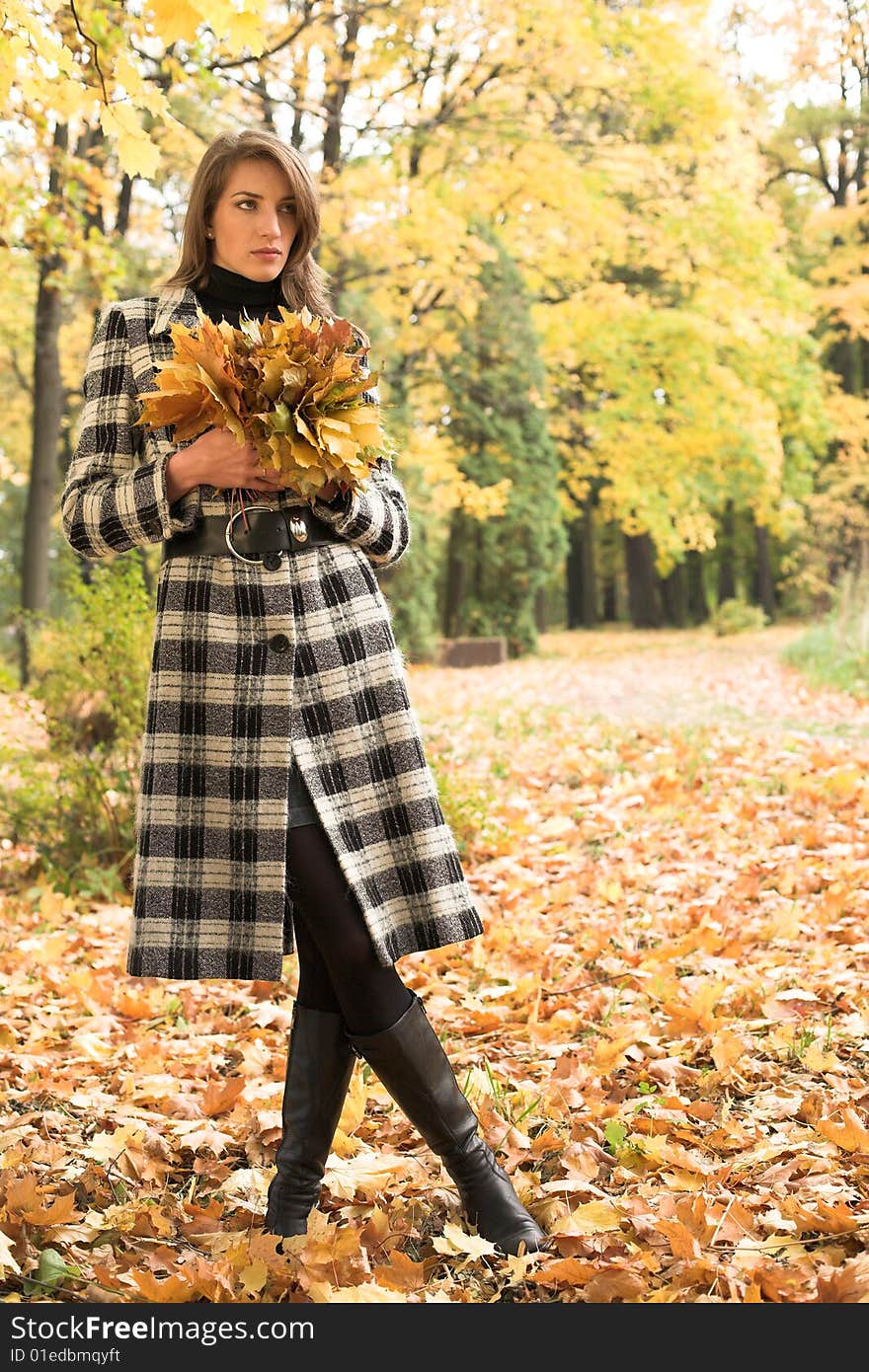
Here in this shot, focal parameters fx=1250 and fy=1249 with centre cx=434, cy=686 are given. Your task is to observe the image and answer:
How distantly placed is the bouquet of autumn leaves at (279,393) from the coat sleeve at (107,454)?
0.57 feet

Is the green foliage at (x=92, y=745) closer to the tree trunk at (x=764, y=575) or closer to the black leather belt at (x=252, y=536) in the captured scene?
the black leather belt at (x=252, y=536)

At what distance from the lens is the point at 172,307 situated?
246cm

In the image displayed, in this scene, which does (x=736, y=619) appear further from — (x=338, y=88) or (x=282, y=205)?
(x=282, y=205)

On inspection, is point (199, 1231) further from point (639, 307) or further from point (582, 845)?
point (639, 307)

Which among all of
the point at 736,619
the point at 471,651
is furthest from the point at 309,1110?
the point at 736,619

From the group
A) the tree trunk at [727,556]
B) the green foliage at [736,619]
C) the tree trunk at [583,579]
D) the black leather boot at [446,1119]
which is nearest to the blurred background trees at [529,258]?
the green foliage at [736,619]

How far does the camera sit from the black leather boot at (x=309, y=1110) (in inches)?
100

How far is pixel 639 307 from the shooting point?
16719mm

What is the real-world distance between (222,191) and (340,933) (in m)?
1.45

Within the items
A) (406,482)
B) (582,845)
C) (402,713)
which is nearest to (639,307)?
(406,482)

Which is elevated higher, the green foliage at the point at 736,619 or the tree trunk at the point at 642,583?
the tree trunk at the point at 642,583

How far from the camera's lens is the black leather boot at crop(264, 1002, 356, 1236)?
8.37 feet

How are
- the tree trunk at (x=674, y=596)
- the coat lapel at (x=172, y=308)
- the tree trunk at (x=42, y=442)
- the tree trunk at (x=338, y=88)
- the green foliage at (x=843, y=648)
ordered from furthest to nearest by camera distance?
the tree trunk at (x=674, y=596), the tree trunk at (x=42, y=442), the green foliage at (x=843, y=648), the tree trunk at (x=338, y=88), the coat lapel at (x=172, y=308)

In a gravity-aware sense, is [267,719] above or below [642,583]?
below
